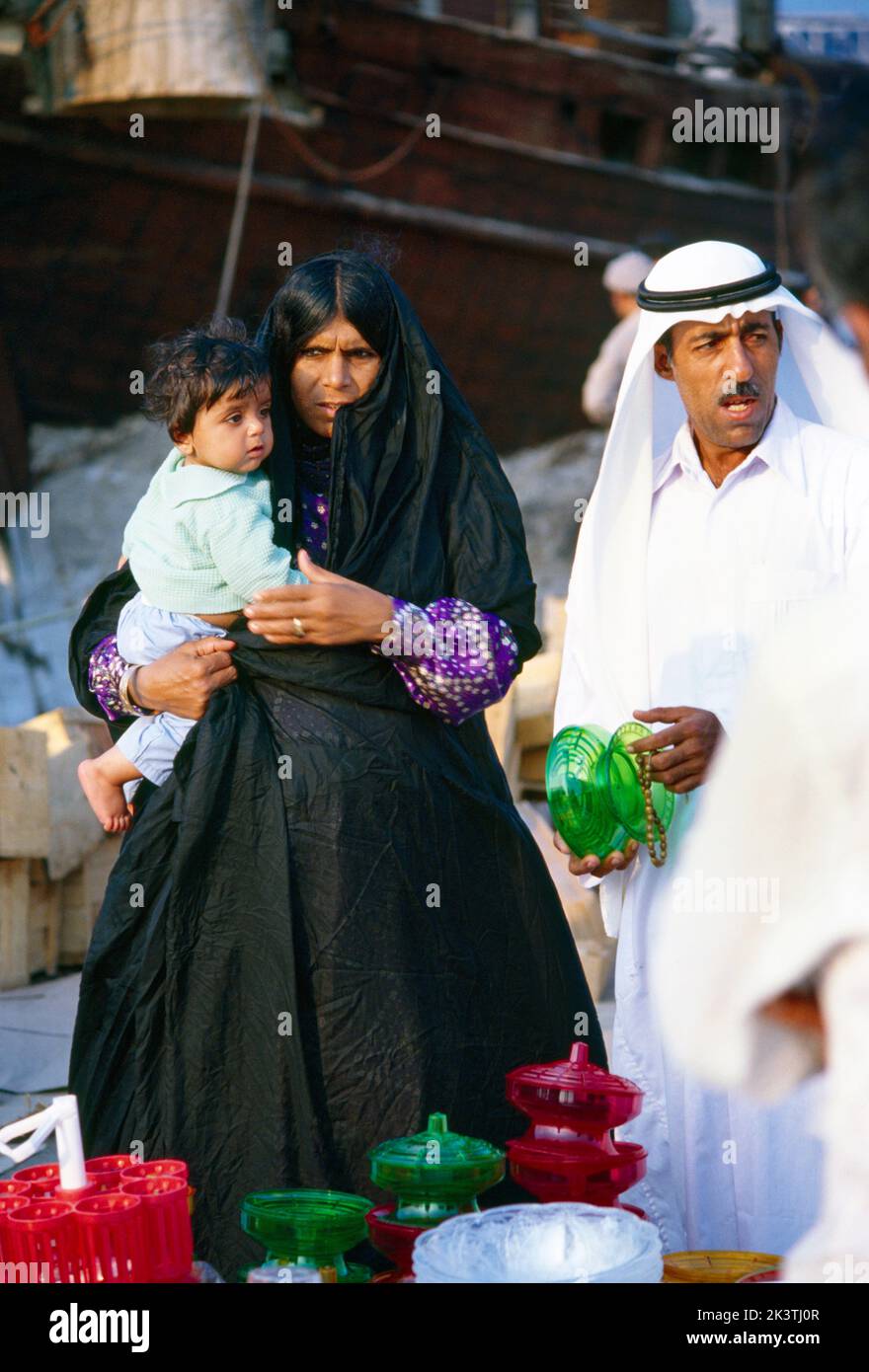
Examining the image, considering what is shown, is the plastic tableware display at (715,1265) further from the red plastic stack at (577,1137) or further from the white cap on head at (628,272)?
the white cap on head at (628,272)

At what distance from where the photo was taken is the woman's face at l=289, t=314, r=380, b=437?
131 inches

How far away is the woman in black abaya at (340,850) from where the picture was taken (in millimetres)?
3201

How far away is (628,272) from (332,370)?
18.8 ft

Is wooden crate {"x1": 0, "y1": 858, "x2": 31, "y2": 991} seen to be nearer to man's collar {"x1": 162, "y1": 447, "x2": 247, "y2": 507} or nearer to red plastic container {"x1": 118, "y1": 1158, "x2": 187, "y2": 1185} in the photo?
man's collar {"x1": 162, "y1": 447, "x2": 247, "y2": 507}

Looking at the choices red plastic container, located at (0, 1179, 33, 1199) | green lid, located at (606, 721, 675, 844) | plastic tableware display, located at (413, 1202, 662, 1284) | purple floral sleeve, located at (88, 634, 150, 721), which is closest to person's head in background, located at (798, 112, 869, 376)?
plastic tableware display, located at (413, 1202, 662, 1284)

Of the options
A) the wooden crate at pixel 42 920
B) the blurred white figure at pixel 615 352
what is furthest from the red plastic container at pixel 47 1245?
the blurred white figure at pixel 615 352

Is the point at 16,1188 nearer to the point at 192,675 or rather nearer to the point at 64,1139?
the point at 64,1139

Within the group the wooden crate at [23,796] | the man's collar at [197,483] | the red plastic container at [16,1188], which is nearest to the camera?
the red plastic container at [16,1188]

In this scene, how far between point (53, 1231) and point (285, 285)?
1.72 metres

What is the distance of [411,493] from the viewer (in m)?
3.40

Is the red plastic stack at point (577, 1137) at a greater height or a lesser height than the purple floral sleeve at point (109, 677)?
lesser

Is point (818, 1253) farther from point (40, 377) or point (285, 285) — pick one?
point (40, 377)

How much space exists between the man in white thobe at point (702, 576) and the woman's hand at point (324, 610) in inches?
20.4

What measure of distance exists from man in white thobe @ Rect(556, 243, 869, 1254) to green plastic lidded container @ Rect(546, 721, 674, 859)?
0.20ft
